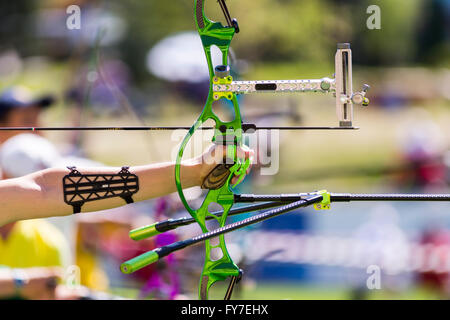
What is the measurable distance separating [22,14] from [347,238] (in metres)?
16.3

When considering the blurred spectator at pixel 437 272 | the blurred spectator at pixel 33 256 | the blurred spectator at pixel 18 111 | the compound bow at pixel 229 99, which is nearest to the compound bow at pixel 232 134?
the compound bow at pixel 229 99

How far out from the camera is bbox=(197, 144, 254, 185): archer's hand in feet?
8.73

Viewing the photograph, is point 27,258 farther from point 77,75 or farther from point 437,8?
point 437,8

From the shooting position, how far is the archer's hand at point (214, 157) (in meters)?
2.66

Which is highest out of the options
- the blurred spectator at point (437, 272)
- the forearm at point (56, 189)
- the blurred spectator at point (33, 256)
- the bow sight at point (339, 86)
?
the bow sight at point (339, 86)

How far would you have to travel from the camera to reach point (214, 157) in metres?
2.68

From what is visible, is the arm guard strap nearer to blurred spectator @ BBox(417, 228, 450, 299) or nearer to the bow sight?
the bow sight

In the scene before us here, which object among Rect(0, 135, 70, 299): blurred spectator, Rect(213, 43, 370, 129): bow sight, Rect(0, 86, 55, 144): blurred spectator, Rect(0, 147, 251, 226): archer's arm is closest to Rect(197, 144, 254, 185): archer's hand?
Rect(0, 147, 251, 226): archer's arm

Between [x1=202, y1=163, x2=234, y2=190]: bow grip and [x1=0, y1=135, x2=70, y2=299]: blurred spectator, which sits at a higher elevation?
[x1=202, y1=163, x2=234, y2=190]: bow grip

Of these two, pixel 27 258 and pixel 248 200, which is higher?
pixel 248 200

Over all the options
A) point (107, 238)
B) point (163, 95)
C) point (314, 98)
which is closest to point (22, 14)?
point (163, 95)

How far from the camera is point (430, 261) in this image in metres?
7.26

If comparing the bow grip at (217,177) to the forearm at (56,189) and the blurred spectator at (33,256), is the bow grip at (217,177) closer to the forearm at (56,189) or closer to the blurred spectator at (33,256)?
the forearm at (56,189)
